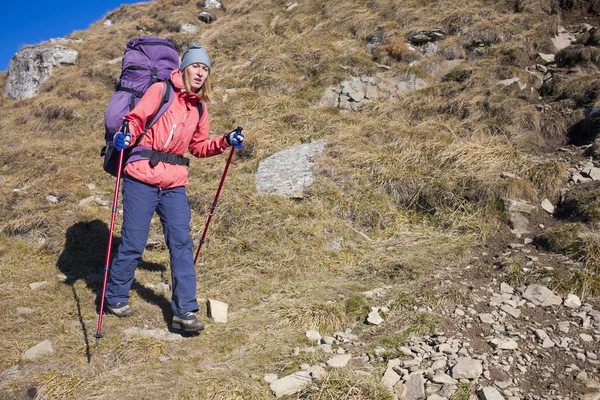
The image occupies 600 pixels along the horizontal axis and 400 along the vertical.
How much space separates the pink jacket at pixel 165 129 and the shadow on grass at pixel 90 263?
1.59 metres

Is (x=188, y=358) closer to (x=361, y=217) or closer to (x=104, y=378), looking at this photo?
(x=104, y=378)

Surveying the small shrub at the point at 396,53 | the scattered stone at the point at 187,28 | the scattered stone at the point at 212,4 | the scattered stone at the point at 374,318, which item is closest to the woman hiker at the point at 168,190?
the scattered stone at the point at 374,318

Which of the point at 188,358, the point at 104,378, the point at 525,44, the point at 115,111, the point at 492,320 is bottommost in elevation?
the point at 492,320

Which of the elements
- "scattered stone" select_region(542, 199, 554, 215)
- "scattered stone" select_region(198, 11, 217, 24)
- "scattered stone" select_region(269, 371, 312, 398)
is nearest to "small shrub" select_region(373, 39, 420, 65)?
"scattered stone" select_region(542, 199, 554, 215)

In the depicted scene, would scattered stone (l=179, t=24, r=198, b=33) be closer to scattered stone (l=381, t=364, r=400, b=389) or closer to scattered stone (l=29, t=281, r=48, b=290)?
scattered stone (l=29, t=281, r=48, b=290)

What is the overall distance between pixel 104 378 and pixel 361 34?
12899 mm

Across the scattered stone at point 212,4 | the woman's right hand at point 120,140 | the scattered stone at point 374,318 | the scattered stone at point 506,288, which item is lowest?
the scattered stone at point 506,288

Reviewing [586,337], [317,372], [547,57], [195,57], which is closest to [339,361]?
[317,372]

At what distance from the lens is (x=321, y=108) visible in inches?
430

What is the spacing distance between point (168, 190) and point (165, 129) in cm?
65

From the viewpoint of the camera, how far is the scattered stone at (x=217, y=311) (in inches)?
193

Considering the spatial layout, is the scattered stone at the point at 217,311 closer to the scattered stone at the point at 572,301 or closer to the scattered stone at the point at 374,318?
Answer: the scattered stone at the point at 374,318

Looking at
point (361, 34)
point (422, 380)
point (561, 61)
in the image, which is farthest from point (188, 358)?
point (361, 34)

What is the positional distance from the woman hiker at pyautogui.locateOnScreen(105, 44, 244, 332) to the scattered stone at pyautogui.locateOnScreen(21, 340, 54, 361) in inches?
27.4
